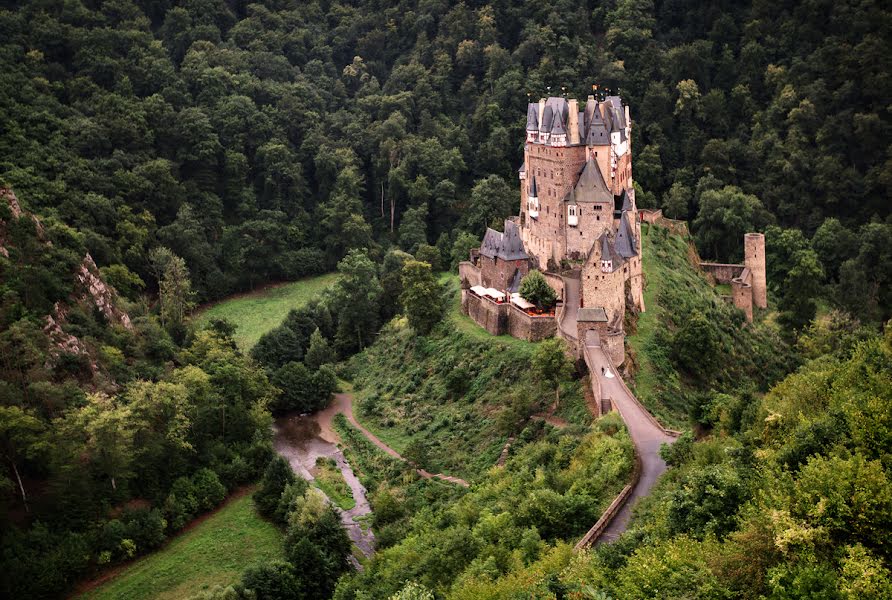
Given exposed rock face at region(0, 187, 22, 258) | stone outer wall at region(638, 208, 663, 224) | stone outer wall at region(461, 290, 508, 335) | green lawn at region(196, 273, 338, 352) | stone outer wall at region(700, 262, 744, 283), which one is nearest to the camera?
exposed rock face at region(0, 187, 22, 258)

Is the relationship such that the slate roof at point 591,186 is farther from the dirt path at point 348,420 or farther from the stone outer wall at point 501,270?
the dirt path at point 348,420

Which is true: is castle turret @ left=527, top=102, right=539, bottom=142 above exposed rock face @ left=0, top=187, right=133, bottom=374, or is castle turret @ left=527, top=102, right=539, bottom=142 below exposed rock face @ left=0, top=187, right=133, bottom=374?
above

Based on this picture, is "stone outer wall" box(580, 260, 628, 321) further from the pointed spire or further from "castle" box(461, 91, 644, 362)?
the pointed spire

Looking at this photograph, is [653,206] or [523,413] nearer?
[523,413]

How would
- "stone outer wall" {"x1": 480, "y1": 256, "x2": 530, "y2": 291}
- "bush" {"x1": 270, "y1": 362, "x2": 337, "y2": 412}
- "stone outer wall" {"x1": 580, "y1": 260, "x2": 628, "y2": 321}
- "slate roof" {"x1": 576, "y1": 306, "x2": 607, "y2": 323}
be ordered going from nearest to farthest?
"slate roof" {"x1": 576, "y1": 306, "x2": 607, "y2": 323}
"stone outer wall" {"x1": 580, "y1": 260, "x2": 628, "y2": 321}
"stone outer wall" {"x1": 480, "y1": 256, "x2": 530, "y2": 291}
"bush" {"x1": 270, "y1": 362, "x2": 337, "y2": 412}

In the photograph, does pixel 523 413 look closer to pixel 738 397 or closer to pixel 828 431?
pixel 738 397

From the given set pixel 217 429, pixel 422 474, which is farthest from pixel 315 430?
pixel 422 474

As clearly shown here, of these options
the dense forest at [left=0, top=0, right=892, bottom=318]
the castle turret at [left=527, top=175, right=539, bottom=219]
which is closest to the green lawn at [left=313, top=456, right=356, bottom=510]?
the castle turret at [left=527, top=175, right=539, bottom=219]
